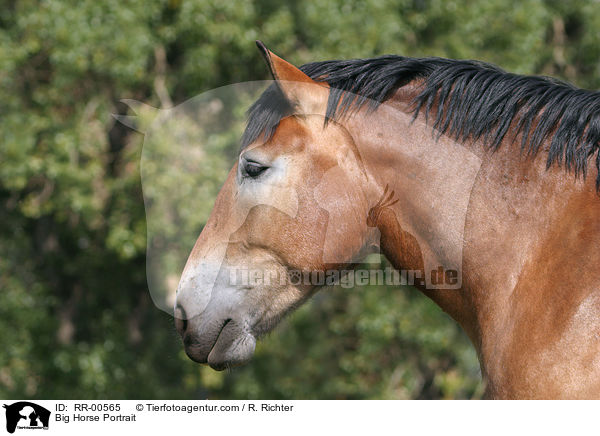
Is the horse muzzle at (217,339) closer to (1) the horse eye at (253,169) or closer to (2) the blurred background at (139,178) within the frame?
(1) the horse eye at (253,169)

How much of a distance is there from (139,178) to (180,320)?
268 inches


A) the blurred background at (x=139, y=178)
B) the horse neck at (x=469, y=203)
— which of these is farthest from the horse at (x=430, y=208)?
the blurred background at (x=139, y=178)

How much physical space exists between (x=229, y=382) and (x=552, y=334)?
31.8ft

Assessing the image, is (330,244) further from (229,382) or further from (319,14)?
(229,382)

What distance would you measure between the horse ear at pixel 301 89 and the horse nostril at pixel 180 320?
96 cm

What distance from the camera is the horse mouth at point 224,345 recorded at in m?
2.46

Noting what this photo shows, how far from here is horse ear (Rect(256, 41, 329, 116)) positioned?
2.29m

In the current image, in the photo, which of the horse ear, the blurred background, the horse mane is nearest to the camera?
the horse mane

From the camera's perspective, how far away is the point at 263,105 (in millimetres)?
2453

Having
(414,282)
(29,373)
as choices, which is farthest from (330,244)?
(29,373)
